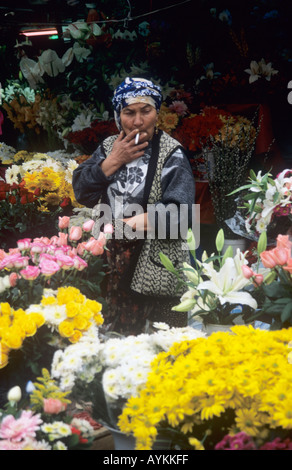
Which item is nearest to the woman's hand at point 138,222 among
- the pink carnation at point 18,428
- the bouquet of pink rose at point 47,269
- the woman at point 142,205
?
the woman at point 142,205

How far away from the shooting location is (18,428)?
0.98m

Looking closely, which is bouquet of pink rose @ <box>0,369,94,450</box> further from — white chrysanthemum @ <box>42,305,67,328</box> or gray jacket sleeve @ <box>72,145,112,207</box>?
gray jacket sleeve @ <box>72,145,112,207</box>

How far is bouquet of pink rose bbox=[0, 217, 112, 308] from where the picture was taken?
4.83 feet

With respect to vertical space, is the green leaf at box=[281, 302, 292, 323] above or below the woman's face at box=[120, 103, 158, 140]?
below

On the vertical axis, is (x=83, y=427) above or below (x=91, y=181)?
below

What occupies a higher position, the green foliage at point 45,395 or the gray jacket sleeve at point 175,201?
the gray jacket sleeve at point 175,201

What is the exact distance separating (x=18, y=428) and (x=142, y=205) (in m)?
1.27

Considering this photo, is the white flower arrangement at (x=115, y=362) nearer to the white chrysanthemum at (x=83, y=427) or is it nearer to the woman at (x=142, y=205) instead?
the white chrysanthemum at (x=83, y=427)

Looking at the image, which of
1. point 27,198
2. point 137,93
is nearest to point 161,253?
point 137,93

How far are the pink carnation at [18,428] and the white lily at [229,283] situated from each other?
23.4 inches

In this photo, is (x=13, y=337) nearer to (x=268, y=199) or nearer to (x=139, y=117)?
(x=268, y=199)

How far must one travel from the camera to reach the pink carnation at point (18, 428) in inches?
38.2

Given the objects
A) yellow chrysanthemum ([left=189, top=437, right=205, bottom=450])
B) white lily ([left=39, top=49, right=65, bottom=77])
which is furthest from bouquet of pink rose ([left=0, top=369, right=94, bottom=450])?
white lily ([left=39, top=49, right=65, bottom=77])

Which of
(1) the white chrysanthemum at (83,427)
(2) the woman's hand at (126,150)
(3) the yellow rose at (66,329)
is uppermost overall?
(2) the woman's hand at (126,150)
